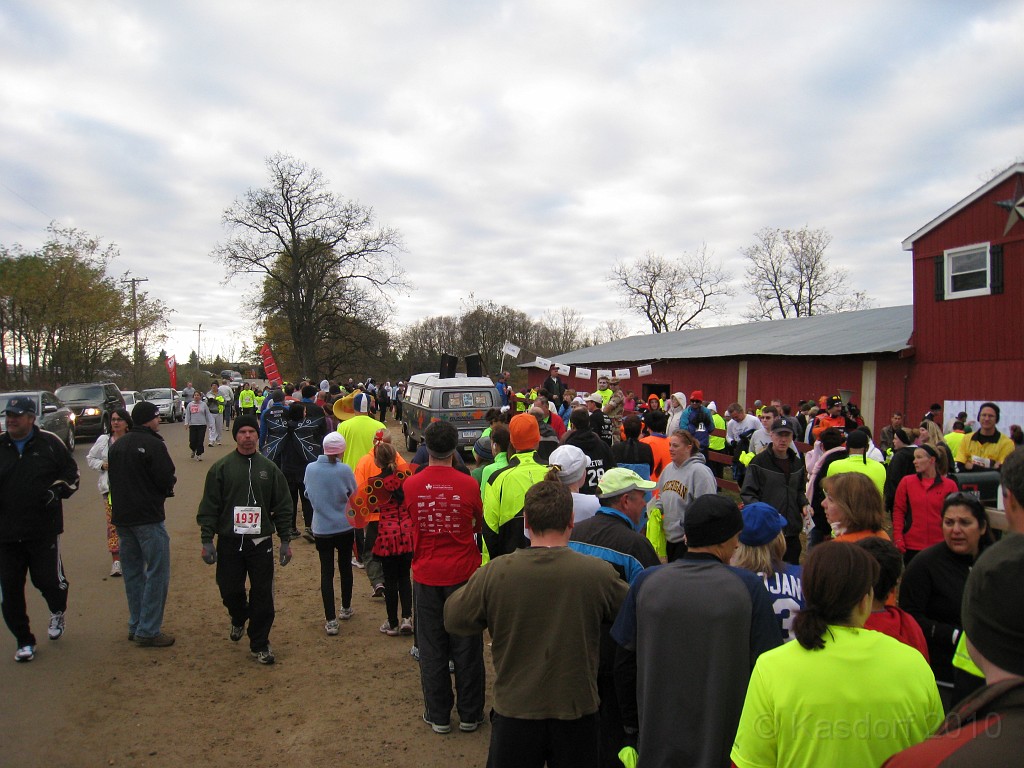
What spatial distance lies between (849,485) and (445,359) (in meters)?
26.9

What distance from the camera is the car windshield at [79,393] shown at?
22.5 metres

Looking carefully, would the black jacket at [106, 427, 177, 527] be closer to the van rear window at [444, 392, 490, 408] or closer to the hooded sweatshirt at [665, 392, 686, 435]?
the hooded sweatshirt at [665, 392, 686, 435]

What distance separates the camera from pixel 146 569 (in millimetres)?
5754

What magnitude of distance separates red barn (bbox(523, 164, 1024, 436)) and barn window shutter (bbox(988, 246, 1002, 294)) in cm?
2

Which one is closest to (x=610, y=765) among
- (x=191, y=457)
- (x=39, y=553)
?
(x=39, y=553)

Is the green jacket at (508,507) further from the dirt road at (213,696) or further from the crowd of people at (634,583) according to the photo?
the dirt road at (213,696)

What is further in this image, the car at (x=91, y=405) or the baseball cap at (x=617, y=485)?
the car at (x=91, y=405)

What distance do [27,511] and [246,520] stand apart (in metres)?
1.74

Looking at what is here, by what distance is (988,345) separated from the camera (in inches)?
609

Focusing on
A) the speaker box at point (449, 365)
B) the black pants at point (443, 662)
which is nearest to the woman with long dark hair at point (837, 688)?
the black pants at point (443, 662)

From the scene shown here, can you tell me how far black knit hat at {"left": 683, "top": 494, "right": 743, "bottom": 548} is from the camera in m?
2.55

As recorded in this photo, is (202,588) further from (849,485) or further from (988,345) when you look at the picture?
(988,345)

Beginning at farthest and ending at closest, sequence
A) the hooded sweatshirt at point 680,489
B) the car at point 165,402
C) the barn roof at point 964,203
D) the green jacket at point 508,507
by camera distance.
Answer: the car at point 165,402 < the barn roof at point 964,203 < the hooded sweatshirt at point 680,489 < the green jacket at point 508,507

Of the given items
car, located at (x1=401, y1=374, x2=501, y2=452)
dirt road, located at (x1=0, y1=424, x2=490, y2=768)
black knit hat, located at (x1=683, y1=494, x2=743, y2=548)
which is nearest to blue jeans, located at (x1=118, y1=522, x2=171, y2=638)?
dirt road, located at (x1=0, y1=424, x2=490, y2=768)
